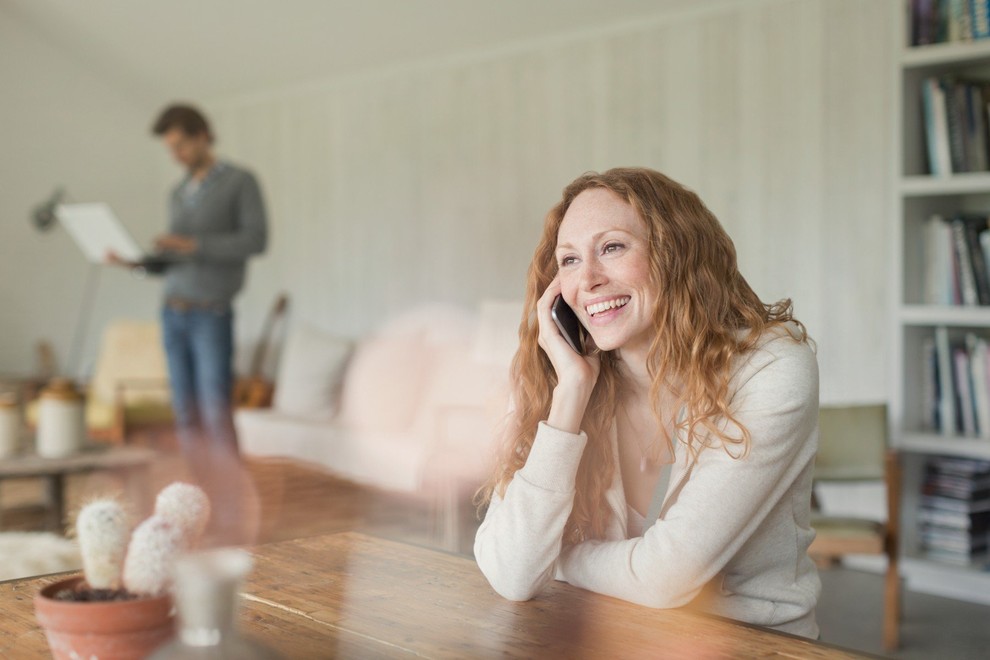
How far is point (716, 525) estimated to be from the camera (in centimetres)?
121

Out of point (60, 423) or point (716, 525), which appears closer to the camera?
point (716, 525)

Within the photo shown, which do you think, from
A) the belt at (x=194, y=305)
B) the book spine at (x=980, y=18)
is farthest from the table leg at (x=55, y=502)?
the book spine at (x=980, y=18)

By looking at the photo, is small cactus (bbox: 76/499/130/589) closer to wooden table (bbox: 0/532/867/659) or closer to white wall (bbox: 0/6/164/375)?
wooden table (bbox: 0/532/867/659)

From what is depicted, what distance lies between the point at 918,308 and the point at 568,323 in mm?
2317

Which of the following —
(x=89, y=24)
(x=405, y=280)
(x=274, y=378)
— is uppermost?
(x=89, y=24)

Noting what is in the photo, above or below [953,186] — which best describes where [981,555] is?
below

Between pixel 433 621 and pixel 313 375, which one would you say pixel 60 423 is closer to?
pixel 313 375

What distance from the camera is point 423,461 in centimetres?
405

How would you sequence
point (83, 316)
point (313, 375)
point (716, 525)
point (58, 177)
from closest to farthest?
point (716, 525) < point (313, 375) < point (58, 177) < point (83, 316)

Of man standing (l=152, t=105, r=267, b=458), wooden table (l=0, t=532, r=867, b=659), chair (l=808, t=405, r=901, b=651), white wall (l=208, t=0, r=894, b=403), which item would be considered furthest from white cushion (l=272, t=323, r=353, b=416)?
wooden table (l=0, t=532, r=867, b=659)

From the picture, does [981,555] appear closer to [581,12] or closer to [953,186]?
[953,186]

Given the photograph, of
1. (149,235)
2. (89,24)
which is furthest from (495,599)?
(149,235)

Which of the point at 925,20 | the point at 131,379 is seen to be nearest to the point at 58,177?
the point at 131,379

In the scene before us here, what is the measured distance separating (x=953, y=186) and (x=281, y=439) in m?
3.09
